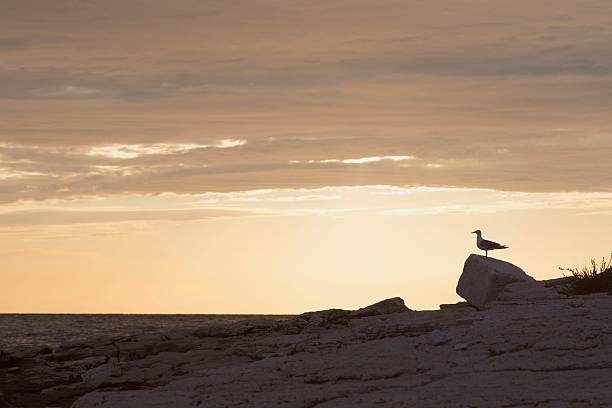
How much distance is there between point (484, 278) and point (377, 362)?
696 centimetres

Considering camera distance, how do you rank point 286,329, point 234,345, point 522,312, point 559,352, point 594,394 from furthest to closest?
point 286,329
point 234,345
point 522,312
point 559,352
point 594,394

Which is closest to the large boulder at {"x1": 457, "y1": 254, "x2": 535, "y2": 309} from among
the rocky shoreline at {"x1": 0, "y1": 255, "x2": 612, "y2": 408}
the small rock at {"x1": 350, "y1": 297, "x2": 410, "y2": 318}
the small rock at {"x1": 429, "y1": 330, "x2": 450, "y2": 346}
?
the rocky shoreline at {"x1": 0, "y1": 255, "x2": 612, "y2": 408}

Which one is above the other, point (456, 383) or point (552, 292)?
point (552, 292)

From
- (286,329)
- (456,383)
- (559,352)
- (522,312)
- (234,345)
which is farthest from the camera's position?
(286,329)

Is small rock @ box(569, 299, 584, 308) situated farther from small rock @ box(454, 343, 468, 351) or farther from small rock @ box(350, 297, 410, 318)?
small rock @ box(350, 297, 410, 318)

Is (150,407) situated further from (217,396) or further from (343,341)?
(343,341)

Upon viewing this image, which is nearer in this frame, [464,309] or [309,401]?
[309,401]


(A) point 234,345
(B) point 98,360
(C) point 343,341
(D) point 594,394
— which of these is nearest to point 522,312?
(C) point 343,341

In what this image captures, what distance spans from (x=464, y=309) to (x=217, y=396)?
9.44 metres

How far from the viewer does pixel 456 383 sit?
16766 mm

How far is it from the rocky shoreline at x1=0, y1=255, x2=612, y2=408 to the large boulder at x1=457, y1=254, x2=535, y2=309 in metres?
0.04

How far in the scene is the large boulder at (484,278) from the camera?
24516 mm

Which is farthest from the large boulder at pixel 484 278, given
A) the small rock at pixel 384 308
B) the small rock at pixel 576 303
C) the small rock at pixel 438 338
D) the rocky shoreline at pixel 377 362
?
the small rock at pixel 438 338

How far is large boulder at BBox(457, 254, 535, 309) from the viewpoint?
2452 cm
